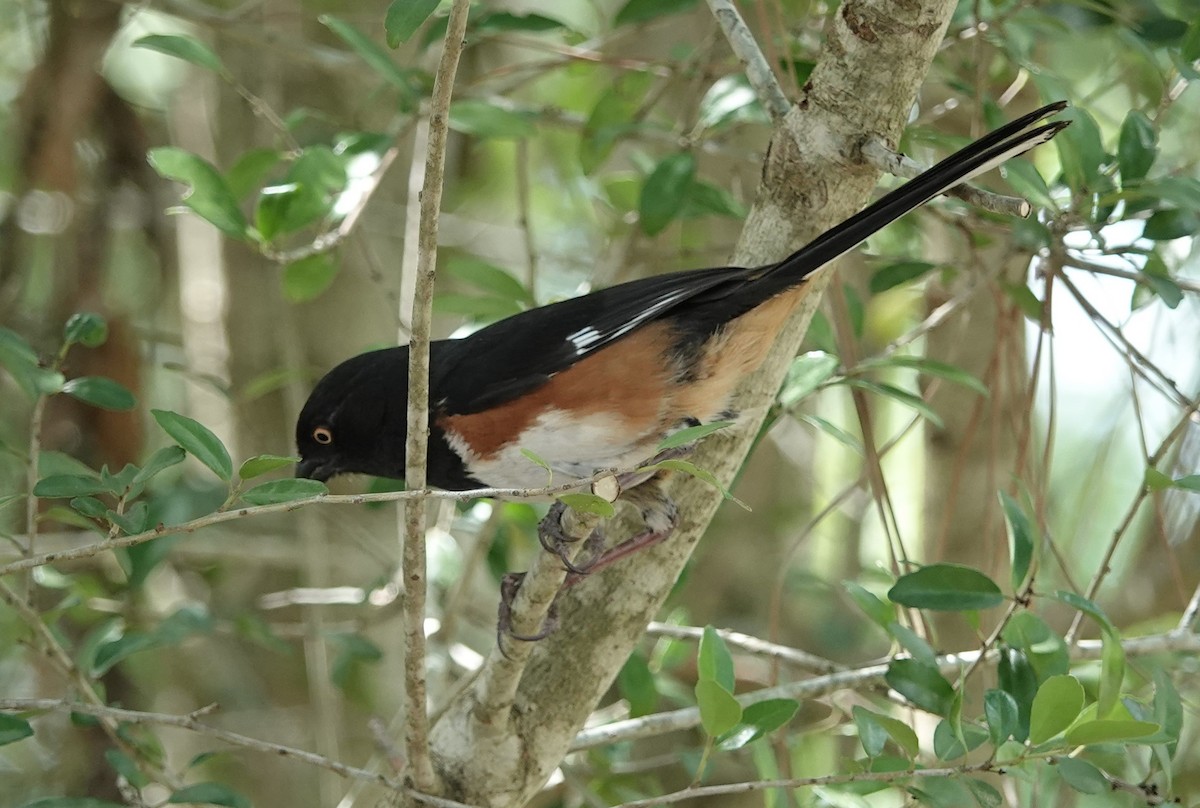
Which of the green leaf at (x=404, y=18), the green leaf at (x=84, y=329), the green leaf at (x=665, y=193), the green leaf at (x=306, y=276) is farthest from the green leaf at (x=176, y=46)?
the green leaf at (x=665, y=193)

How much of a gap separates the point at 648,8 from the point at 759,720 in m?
1.88

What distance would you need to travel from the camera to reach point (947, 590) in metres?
2.13

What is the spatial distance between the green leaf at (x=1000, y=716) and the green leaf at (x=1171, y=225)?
104cm

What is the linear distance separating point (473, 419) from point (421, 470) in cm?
63

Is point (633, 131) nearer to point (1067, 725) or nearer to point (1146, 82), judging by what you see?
point (1146, 82)

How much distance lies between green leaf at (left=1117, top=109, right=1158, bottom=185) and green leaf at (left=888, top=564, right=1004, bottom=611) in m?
0.80

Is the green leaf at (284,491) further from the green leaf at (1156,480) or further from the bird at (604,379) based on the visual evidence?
the green leaf at (1156,480)

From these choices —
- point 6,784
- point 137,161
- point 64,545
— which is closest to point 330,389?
point 64,545

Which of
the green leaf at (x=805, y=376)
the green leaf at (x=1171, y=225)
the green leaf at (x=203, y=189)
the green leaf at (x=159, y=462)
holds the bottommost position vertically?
the green leaf at (x=805, y=376)

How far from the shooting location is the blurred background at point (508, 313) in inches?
101

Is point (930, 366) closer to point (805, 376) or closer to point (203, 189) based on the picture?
point (805, 376)

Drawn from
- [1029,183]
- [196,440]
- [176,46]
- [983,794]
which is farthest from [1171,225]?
[176,46]

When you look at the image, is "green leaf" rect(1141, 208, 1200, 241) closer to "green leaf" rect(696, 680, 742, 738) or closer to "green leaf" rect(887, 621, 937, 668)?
"green leaf" rect(887, 621, 937, 668)

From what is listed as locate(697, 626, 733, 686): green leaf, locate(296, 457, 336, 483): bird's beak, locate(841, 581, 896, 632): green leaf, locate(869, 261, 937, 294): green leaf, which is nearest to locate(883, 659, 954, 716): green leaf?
locate(841, 581, 896, 632): green leaf
